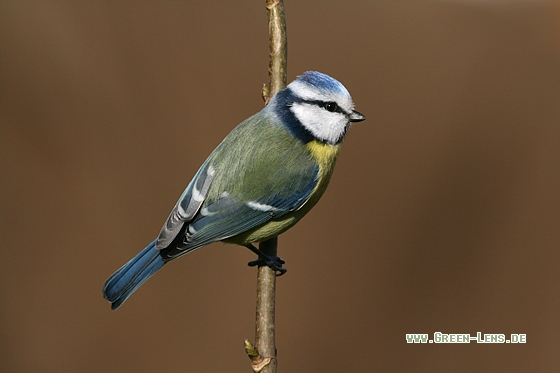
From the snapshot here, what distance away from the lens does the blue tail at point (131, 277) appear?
82.2 inches

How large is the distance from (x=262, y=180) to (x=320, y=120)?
30 cm

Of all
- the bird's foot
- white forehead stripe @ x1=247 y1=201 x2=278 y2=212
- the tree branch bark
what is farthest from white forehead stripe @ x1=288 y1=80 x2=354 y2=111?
the bird's foot

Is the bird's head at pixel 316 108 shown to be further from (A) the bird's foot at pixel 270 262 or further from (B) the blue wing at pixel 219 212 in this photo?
(A) the bird's foot at pixel 270 262

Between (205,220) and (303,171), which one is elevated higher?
(303,171)

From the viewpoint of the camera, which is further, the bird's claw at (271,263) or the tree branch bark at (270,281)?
the bird's claw at (271,263)

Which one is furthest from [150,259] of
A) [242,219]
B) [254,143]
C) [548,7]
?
[548,7]

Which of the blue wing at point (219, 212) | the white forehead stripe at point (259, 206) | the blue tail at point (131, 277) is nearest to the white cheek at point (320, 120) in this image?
the blue wing at point (219, 212)

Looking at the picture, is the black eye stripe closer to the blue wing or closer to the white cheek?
the white cheek

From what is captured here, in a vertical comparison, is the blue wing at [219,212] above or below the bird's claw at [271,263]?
above

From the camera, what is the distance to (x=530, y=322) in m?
3.37

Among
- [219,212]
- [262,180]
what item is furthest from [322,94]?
[219,212]

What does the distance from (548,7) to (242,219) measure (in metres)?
2.86

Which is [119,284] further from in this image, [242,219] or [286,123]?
[286,123]

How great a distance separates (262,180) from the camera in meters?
2.06
